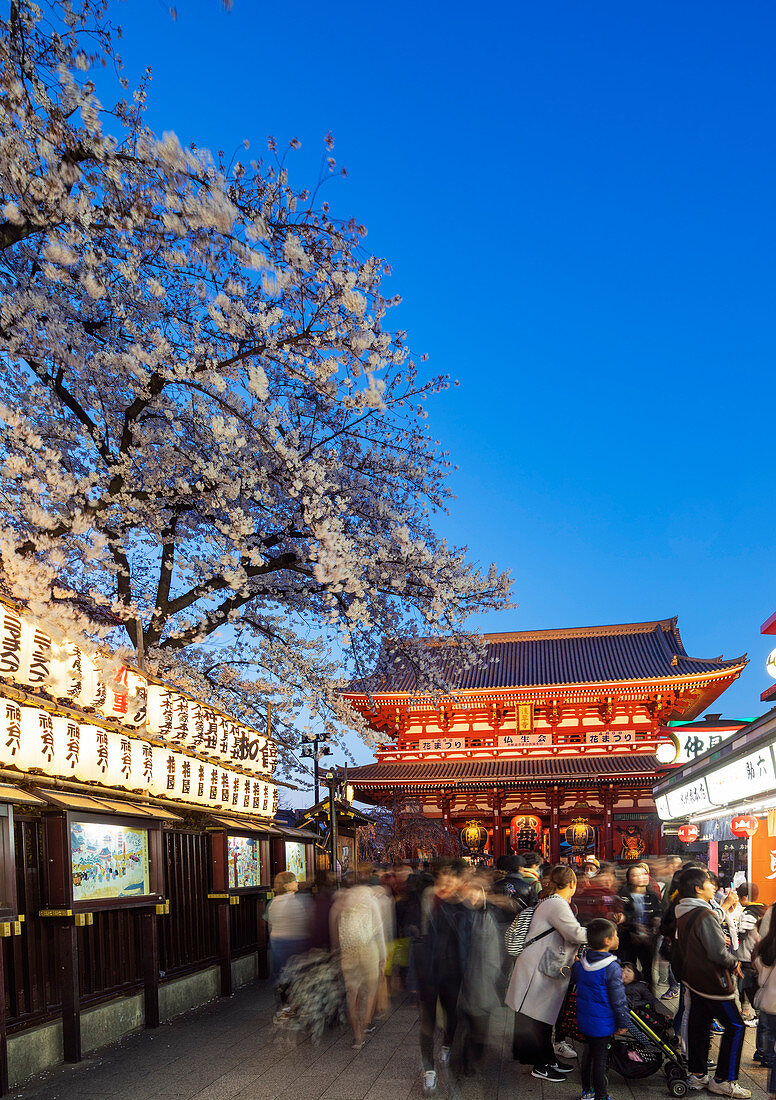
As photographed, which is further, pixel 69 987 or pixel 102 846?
pixel 102 846

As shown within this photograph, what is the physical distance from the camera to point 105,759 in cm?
909

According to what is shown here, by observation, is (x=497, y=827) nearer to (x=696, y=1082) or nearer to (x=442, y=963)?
(x=696, y=1082)

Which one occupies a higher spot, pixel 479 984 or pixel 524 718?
pixel 524 718

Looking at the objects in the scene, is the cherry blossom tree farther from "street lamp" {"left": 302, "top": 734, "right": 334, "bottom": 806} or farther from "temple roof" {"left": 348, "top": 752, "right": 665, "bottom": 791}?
"temple roof" {"left": 348, "top": 752, "right": 665, "bottom": 791}

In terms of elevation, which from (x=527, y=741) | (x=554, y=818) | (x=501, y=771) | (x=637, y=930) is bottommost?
(x=554, y=818)

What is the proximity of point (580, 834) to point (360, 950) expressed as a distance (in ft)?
79.8

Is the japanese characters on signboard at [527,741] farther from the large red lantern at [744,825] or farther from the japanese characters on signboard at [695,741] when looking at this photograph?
the large red lantern at [744,825]

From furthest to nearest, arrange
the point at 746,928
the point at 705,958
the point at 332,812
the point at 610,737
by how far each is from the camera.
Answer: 1. the point at 610,737
2. the point at 332,812
3. the point at 746,928
4. the point at 705,958

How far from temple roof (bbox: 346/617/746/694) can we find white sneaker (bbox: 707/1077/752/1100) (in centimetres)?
2280

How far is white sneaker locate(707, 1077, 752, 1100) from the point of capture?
21.2ft

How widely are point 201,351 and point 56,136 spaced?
3125 millimetres

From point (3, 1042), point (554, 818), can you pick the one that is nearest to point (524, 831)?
point (554, 818)

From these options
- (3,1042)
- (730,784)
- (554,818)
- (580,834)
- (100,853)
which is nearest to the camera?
(3,1042)

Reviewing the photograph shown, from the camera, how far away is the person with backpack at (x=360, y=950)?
8.41 meters
